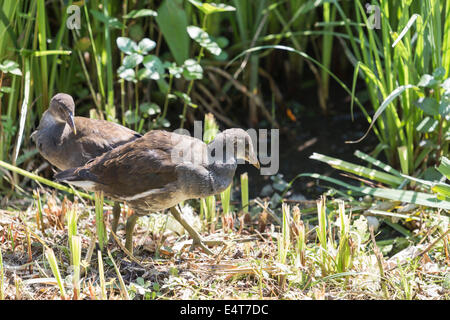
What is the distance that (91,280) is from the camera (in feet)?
10.7

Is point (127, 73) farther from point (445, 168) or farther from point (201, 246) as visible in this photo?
point (445, 168)

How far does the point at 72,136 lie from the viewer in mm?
3824

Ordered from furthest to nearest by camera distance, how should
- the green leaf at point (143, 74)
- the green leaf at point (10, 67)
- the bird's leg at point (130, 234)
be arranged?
the green leaf at point (143, 74)
the green leaf at point (10, 67)
the bird's leg at point (130, 234)

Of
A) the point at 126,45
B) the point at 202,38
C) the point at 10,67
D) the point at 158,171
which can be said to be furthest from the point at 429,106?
the point at 10,67

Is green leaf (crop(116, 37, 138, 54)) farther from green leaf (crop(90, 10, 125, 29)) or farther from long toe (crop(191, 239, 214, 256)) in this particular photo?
long toe (crop(191, 239, 214, 256))

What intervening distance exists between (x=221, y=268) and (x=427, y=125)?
1493 millimetres

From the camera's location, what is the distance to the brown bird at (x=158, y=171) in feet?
11.0

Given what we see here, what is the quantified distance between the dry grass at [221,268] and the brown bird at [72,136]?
0.27 metres

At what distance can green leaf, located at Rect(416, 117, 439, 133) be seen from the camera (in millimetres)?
3857

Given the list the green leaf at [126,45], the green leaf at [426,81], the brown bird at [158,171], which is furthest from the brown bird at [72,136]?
the green leaf at [426,81]

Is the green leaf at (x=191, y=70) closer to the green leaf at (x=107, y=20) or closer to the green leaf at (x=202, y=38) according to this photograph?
the green leaf at (x=202, y=38)

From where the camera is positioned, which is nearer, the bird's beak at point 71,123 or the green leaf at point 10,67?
the bird's beak at point 71,123
